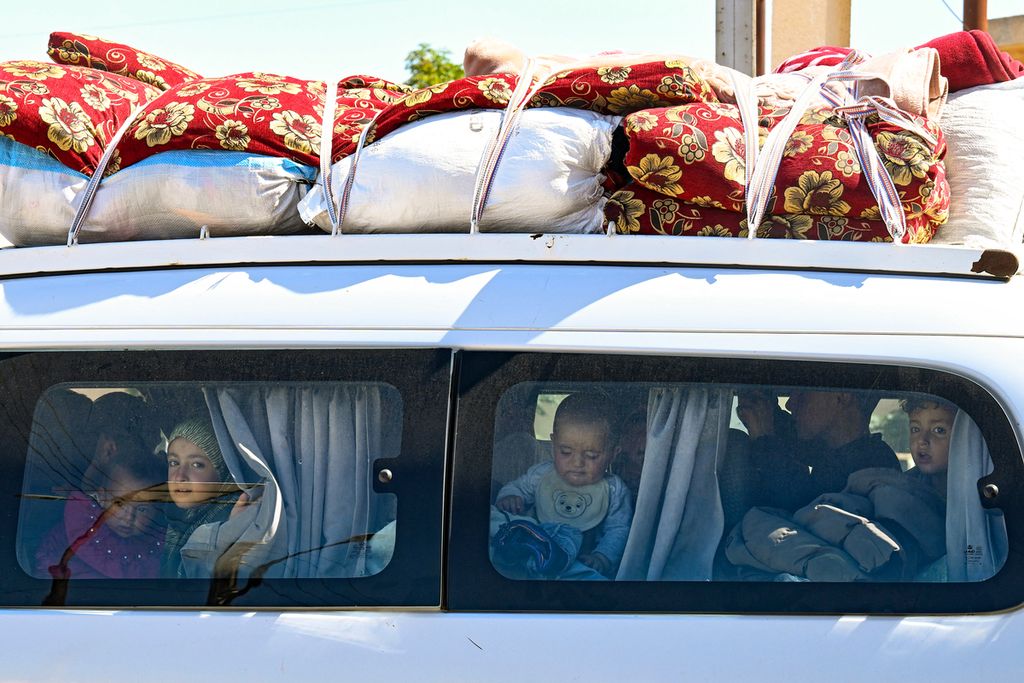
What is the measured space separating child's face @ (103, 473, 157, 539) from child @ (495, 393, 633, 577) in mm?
734

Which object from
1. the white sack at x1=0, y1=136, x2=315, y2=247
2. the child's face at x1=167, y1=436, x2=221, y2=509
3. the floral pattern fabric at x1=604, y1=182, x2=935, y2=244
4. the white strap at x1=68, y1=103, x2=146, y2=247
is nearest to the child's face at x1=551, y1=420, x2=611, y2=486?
the floral pattern fabric at x1=604, y1=182, x2=935, y2=244

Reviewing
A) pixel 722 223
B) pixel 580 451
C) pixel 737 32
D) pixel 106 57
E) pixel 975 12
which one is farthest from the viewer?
pixel 975 12

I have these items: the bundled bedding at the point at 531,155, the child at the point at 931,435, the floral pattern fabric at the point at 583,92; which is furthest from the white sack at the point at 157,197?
the child at the point at 931,435

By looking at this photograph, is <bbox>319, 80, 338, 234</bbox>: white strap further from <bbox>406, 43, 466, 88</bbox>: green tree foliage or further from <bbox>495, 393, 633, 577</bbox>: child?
<bbox>406, 43, 466, 88</bbox>: green tree foliage

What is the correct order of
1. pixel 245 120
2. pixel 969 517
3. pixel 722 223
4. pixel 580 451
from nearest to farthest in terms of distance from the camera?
pixel 969 517 < pixel 580 451 < pixel 722 223 < pixel 245 120

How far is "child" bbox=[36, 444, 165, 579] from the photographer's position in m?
2.10

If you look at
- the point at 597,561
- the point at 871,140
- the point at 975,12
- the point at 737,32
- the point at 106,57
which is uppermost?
the point at 975,12

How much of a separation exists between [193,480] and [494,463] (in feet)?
2.05

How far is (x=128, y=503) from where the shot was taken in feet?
7.03

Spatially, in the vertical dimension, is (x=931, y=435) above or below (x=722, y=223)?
below

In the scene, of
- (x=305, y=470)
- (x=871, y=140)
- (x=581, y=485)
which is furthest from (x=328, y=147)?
(x=871, y=140)

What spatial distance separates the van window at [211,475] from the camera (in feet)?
6.77

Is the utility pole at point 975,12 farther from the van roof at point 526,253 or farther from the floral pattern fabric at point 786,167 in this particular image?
the van roof at point 526,253

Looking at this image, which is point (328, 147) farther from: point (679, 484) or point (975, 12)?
point (975, 12)
